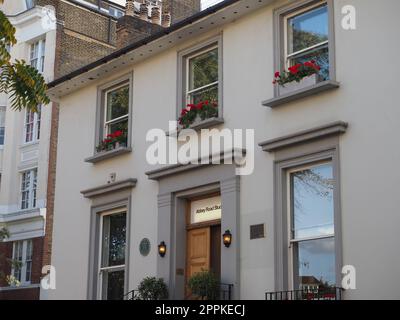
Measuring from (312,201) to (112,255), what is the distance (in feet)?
20.0

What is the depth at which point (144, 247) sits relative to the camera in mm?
17641

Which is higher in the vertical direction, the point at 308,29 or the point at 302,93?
the point at 308,29

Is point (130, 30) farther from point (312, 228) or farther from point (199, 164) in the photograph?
point (312, 228)

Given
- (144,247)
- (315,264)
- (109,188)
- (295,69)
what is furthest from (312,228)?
(109,188)

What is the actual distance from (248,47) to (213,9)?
1081mm

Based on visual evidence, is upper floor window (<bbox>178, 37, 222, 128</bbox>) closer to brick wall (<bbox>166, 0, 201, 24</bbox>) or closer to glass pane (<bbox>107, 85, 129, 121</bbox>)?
glass pane (<bbox>107, 85, 129, 121</bbox>)

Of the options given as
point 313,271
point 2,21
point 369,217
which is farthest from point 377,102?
point 2,21

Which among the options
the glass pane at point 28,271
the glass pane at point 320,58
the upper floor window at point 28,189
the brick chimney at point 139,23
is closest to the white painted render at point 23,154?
the upper floor window at point 28,189

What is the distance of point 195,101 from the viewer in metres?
17.6

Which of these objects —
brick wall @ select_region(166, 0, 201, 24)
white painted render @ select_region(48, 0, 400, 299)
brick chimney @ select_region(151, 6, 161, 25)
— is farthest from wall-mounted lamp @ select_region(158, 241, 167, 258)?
brick wall @ select_region(166, 0, 201, 24)

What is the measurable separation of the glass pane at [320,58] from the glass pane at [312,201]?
5.71ft

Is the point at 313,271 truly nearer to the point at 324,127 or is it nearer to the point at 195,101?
the point at 324,127

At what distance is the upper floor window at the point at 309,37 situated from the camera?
15.0m

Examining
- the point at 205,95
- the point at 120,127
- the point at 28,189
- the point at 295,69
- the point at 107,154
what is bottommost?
the point at 107,154
